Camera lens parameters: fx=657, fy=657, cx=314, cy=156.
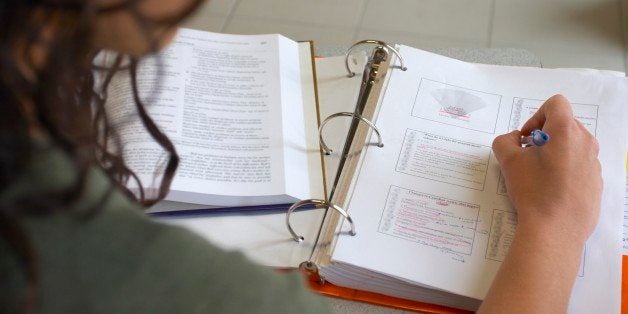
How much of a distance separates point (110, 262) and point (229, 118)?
1.28 ft

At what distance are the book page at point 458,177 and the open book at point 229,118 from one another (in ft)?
0.27

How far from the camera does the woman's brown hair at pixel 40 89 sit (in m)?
0.31

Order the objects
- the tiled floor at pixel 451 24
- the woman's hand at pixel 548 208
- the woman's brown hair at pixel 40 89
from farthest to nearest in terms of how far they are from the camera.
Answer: the tiled floor at pixel 451 24 < the woman's hand at pixel 548 208 < the woman's brown hair at pixel 40 89

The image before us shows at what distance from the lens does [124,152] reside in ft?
2.10

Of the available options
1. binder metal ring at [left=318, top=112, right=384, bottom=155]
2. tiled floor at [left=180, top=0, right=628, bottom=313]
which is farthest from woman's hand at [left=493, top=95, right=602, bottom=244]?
tiled floor at [left=180, top=0, right=628, bottom=313]

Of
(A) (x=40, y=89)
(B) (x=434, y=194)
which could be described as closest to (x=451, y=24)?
(B) (x=434, y=194)

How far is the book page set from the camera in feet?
1.88

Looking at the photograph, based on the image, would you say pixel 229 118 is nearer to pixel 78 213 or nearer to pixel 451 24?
pixel 78 213

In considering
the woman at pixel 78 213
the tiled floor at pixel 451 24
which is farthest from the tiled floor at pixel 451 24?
the woman at pixel 78 213

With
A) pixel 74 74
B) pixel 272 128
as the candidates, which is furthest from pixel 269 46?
pixel 74 74

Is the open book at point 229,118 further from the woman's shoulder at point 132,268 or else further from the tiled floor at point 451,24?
the tiled floor at point 451,24

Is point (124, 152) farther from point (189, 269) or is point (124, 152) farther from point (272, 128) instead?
point (189, 269)

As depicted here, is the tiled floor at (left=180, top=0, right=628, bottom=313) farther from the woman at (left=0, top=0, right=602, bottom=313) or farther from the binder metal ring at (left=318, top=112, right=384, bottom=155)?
the woman at (left=0, top=0, right=602, bottom=313)

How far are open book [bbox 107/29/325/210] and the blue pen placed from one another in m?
0.21
